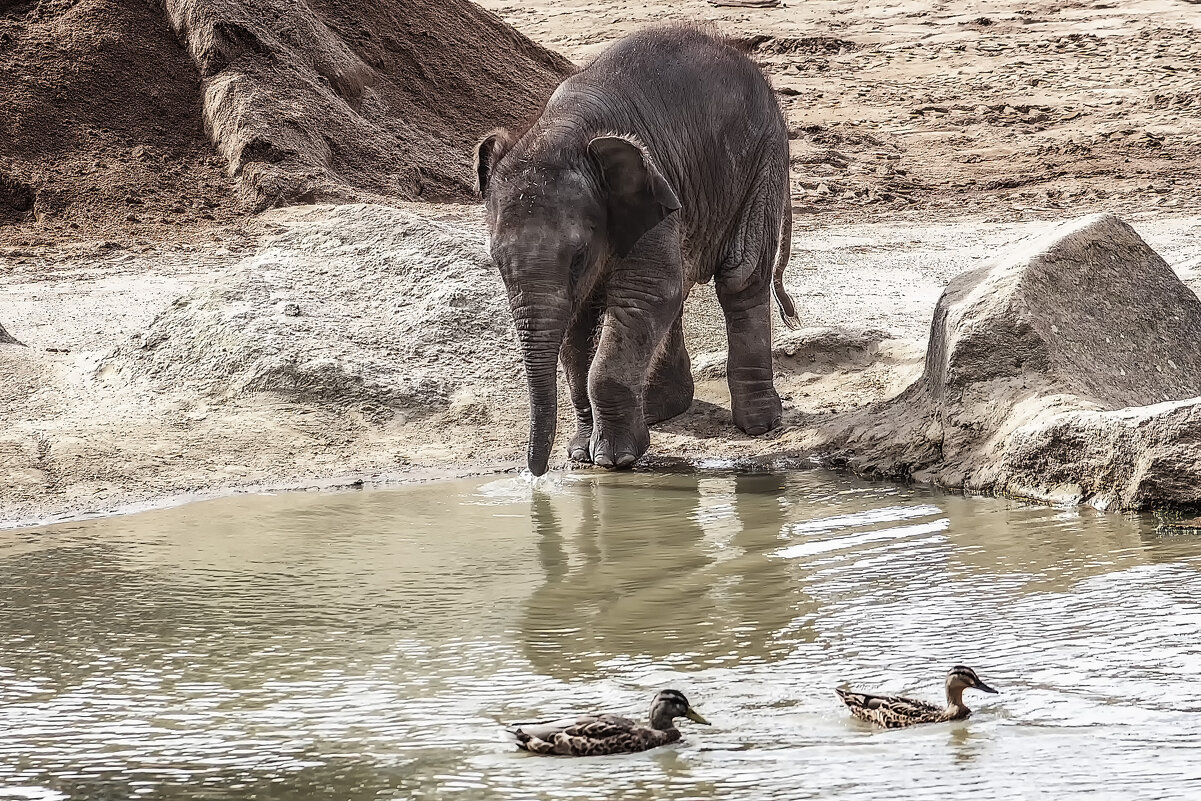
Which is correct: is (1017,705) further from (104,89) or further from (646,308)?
(104,89)

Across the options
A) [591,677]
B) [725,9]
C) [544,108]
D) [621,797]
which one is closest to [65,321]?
[544,108]

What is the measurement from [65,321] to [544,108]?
457 centimetres

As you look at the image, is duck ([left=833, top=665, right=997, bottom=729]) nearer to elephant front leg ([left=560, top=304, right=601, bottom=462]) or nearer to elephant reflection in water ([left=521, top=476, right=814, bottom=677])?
elephant reflection in water ([left=521, top=476, right=814, bottom=677])

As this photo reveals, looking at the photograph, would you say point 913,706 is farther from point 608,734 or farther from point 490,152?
point 490,152

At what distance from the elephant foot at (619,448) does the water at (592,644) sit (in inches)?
21.7

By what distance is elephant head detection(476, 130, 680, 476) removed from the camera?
788 cm

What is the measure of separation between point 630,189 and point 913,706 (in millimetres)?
3900

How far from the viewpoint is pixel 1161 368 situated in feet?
28.7

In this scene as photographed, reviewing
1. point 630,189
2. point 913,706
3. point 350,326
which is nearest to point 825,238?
point 350,326

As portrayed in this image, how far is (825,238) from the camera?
14844 mm

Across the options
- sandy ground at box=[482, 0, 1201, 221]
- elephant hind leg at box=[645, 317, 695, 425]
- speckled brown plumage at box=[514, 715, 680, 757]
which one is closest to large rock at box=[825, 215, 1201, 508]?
elephant hind leg at box=[645, 317, 695, 425]

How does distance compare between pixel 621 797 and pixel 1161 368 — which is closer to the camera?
pixel 621 797

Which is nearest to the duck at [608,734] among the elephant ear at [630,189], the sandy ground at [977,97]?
the elephant ear at [630,189]

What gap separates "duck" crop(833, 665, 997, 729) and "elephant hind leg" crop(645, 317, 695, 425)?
4677mm
